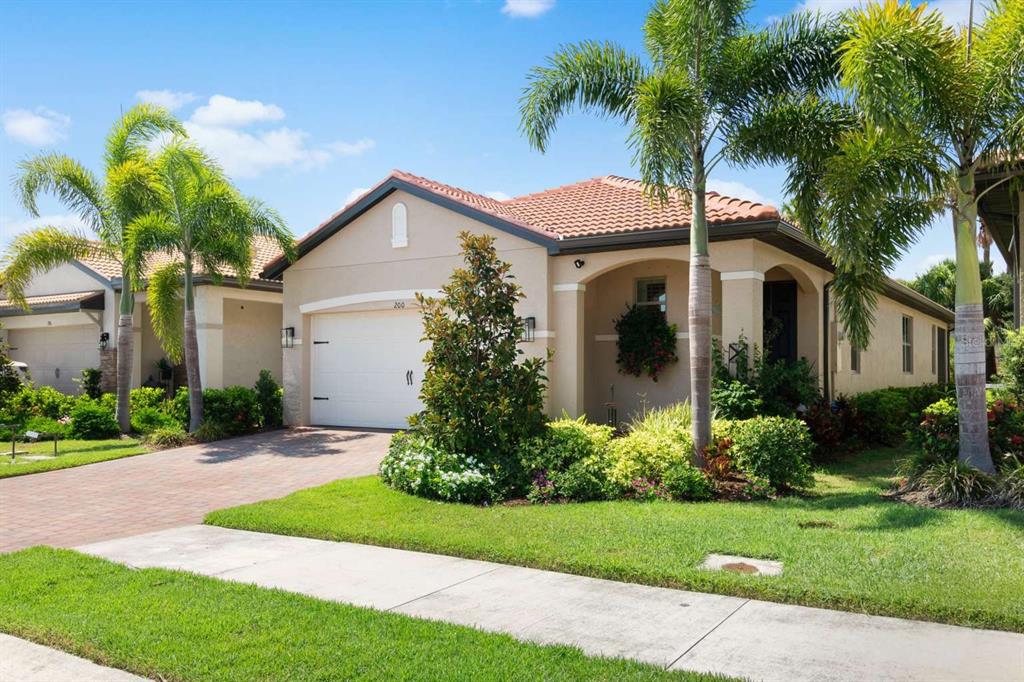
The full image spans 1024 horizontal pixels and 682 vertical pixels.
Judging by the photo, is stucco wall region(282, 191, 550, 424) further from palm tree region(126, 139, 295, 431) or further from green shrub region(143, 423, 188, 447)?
green shrub region(143, 423, 188, 447)

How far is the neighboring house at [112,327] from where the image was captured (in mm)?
18891

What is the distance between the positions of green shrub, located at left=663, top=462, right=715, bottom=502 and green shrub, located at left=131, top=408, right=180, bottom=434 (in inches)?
472

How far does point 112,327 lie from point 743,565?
18779mm

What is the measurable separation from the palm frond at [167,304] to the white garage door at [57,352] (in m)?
6.73

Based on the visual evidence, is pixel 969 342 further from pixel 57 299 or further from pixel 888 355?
pixel 57 299

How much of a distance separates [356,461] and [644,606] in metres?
8.32

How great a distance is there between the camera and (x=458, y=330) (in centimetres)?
1045

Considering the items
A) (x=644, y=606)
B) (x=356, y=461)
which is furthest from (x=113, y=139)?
(x=644, y=606)

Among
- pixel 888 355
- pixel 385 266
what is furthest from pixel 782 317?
pixel 385 266

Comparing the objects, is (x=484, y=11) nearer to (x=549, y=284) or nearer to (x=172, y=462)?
(x=549, y=284)

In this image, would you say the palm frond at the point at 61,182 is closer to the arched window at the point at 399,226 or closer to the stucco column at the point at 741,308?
the arched window at the point at 399,226

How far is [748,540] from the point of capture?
273 inches

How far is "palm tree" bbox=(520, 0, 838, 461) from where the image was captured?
31.4ft

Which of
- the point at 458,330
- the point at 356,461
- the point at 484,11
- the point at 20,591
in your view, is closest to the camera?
the point at 20,591
